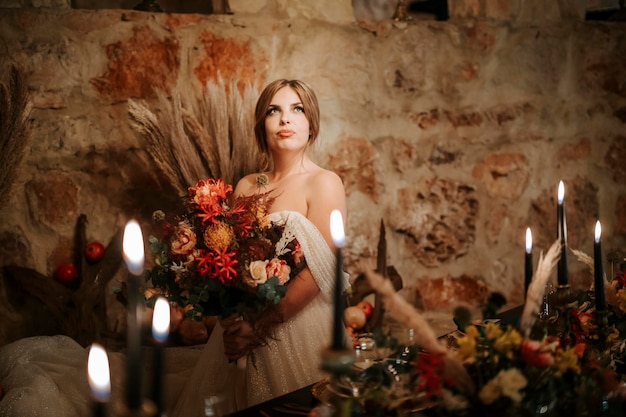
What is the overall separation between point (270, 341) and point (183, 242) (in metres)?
0.39

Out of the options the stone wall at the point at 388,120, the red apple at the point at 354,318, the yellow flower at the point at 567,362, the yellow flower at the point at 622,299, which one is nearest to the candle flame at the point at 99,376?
the yellow flower at the point at 567,362

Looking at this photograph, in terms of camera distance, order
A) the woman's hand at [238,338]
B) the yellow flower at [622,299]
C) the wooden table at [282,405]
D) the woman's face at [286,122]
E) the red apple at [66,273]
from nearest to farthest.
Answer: the wooden table at [282,405] < the yellow flower at [622,299] < the woman's hand at [238,338] < the woman's face at [286,122] < the red apple at [66,273]

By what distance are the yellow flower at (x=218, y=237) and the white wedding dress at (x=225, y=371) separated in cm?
19

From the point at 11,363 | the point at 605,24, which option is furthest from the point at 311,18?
the point at 11,363

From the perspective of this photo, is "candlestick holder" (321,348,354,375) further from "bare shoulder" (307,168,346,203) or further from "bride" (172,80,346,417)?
"bare shoulder" (307,168,346,203)

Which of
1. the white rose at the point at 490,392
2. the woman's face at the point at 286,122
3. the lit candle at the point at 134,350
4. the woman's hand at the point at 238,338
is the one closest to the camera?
the lit candle at the point at 134,350

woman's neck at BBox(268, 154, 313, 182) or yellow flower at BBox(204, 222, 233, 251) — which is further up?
woman's neck at BBox(268, 154, 313, 182)

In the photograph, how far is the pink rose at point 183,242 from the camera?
1.64 meters

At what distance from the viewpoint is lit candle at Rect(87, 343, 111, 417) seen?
25.3 inches

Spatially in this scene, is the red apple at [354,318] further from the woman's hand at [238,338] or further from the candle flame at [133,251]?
the candle flame at [133,251]

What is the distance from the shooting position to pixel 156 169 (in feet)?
7.59

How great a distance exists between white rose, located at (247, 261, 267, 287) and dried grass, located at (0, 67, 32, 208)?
94 cm

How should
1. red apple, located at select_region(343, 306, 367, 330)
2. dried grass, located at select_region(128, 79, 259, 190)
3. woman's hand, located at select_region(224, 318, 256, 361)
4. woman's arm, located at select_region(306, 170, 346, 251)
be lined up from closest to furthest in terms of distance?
woman's hand, located at select_region(224, 318, 256, 361)
woman's arm, located at select_region(306, 170, 346, 251)
dried grass, located at select_region(128, 79, 259, 190)
red apple, located at select_region(343, 306, 367, 330)

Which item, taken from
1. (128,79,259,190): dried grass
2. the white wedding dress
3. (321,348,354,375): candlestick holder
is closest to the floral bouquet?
the white wedding dress
